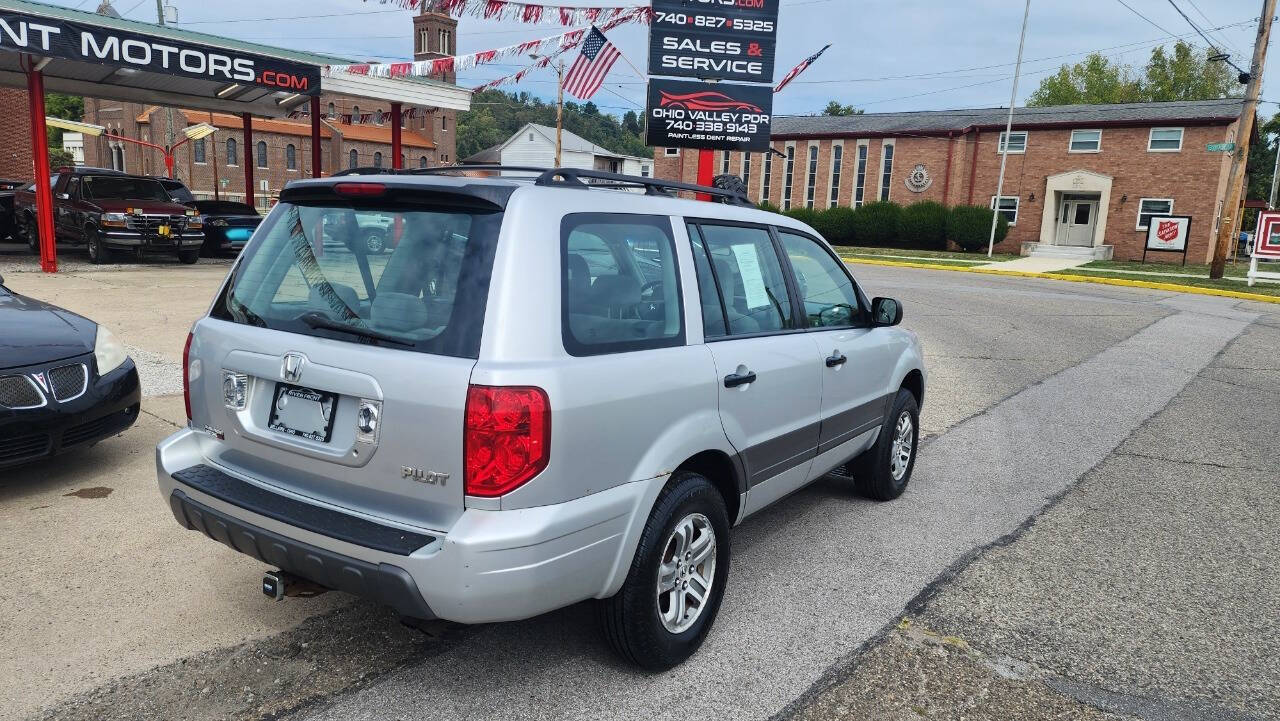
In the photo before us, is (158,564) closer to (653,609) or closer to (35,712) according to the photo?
(35,712)

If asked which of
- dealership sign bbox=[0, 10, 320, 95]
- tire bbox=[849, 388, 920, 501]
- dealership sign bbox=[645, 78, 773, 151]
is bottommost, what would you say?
tire bbox=[849, 388, 920, 501]

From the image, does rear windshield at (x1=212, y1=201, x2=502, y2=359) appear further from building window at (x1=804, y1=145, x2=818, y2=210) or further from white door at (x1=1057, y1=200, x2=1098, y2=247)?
building window at (x1=804, y1=145, x2=818, y2=210)

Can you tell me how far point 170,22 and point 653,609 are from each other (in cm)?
3734

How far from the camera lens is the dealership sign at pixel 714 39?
44.8 feet

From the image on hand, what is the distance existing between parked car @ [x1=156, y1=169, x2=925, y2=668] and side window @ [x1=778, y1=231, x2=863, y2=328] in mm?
595

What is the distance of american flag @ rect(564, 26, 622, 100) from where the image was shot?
15.9 metres

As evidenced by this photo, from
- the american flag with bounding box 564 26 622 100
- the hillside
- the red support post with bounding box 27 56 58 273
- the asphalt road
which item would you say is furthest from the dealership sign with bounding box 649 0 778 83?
the hillside

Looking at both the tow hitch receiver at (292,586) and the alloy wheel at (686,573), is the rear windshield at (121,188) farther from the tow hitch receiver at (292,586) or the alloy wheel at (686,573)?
the alloy wheel at (686,573)

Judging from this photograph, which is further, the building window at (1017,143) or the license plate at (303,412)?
the building window at (1017,143)

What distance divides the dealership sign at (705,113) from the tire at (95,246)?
10766mm

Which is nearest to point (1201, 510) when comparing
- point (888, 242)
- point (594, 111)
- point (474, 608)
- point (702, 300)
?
point (702, 300)

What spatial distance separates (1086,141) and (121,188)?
3598 cm

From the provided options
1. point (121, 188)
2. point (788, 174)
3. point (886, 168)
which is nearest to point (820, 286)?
point (121, 188)

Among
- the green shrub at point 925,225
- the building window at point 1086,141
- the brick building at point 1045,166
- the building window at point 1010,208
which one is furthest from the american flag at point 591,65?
the building window at point 1086,141
